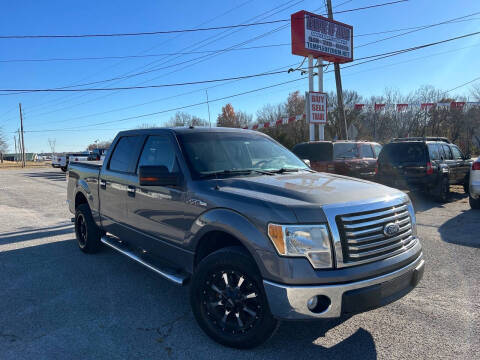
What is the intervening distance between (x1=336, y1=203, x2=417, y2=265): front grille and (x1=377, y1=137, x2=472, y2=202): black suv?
26.3ft

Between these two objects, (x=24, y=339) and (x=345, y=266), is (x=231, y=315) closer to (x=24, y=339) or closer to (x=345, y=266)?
(x=345, y=266)

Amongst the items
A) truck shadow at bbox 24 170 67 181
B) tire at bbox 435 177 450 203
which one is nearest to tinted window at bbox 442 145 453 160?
tire at bbox 435 177 450 203

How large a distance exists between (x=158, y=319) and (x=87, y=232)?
2.62 metres

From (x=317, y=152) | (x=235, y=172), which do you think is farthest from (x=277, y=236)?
(x=317, y=152)

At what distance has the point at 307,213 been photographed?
2.64 metres

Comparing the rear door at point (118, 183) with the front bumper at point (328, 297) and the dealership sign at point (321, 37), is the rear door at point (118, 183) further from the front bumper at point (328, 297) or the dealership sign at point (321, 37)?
the dealership sign at point (321, 37)

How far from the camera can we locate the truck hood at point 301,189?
283 centimetres

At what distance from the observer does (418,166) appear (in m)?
10.2

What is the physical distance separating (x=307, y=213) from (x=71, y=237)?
5.77m

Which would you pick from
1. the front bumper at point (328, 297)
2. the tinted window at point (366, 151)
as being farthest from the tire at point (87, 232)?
the tinted window at point (366, 151)

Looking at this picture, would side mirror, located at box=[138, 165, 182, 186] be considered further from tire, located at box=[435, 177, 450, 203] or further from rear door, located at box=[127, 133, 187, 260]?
tire, located at box=[435, 177, 450, 203]

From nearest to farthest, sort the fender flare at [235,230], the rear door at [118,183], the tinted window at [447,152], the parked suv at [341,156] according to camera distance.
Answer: the fender flare at [235,230] → the rear door at [118,183] → the parked suv at [341,156] → the tinted window at [447,152]

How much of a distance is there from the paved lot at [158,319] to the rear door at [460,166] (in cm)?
691

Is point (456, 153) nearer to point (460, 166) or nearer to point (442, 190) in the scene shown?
point (460, 166)
